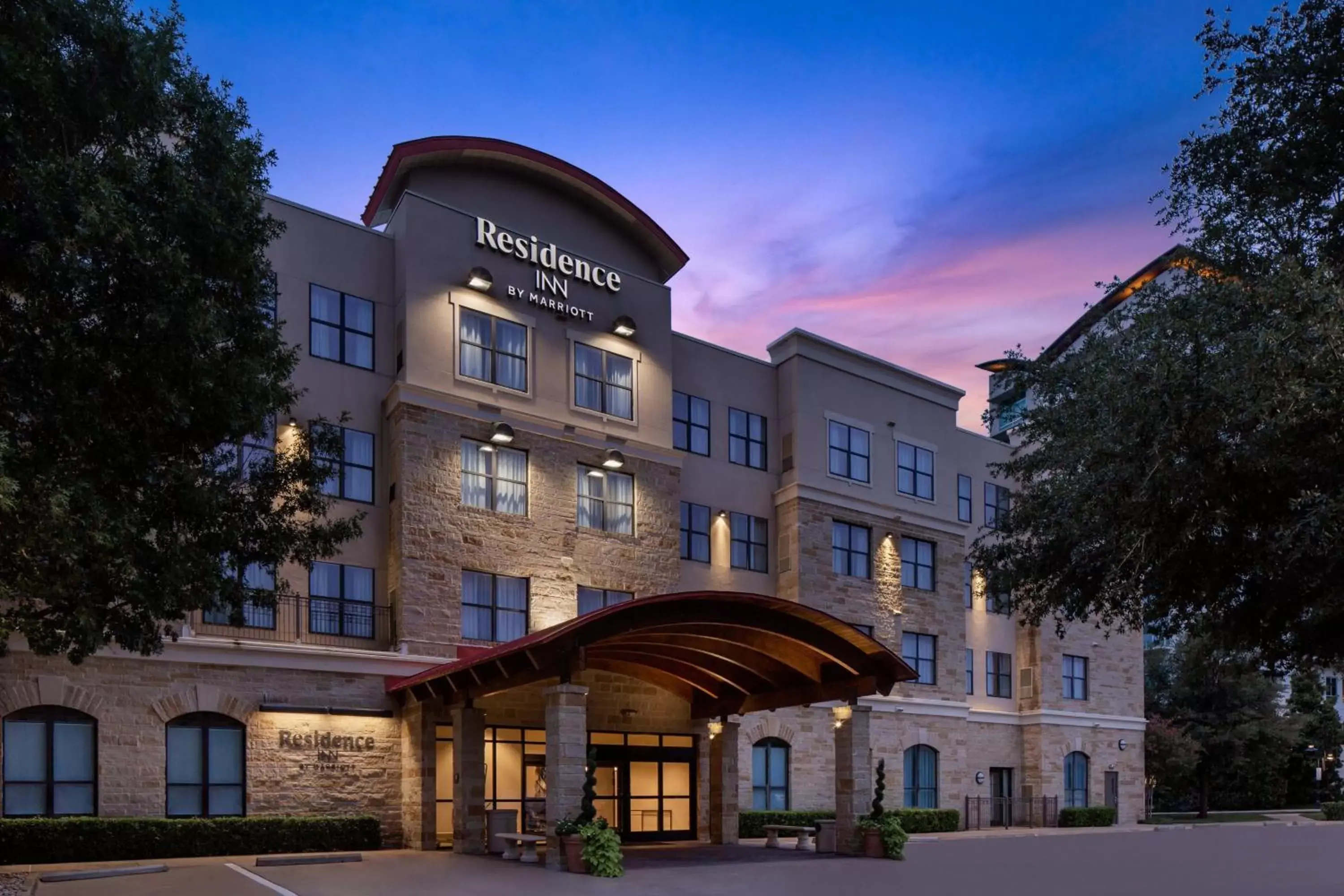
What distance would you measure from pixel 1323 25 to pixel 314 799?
69.9 feet

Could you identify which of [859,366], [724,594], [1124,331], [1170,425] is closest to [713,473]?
[859,366]

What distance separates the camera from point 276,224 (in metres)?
18.2

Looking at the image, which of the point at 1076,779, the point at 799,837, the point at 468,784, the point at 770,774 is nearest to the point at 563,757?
the point at 468,784

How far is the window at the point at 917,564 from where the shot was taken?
36.7 m

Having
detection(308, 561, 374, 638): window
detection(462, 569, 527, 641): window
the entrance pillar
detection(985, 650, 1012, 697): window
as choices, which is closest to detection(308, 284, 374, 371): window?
detection(308, 561, 374, 638): window

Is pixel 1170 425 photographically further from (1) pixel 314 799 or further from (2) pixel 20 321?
(1) pixel 314 799

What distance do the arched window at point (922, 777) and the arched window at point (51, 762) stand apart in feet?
74.3

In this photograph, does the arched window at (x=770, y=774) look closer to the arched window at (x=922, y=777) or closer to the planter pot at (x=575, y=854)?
the arched window at (x=922, y=777)

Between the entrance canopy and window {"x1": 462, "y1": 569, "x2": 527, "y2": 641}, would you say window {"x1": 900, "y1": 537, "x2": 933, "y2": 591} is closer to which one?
the entrance canopy

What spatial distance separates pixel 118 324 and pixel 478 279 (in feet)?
45.1

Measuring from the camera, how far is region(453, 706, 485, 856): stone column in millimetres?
22859

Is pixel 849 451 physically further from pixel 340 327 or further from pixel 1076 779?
pixel 340 327

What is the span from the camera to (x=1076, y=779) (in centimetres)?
4184

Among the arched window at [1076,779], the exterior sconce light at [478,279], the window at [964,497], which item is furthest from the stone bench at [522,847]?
the arched window at [1076,779]
